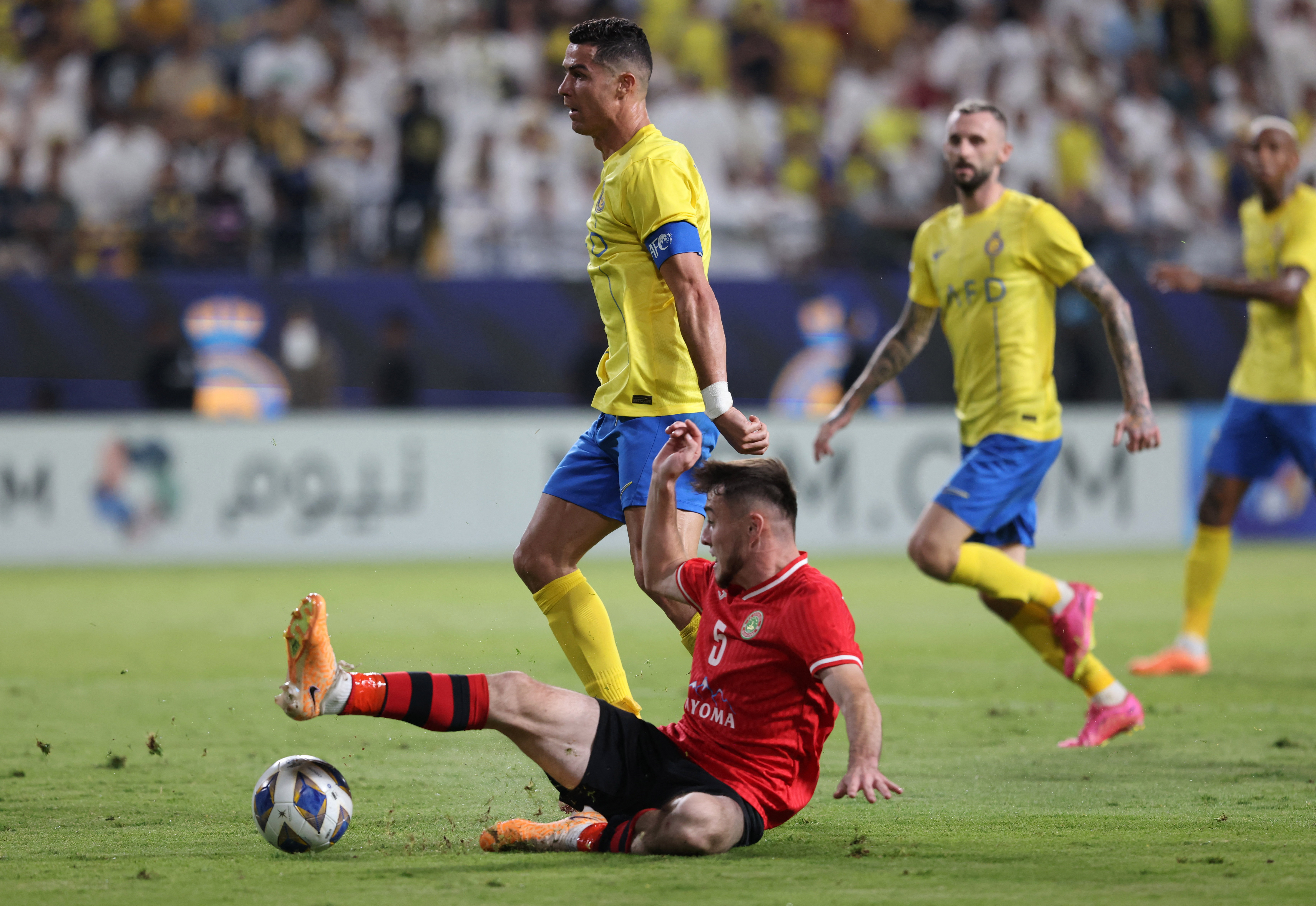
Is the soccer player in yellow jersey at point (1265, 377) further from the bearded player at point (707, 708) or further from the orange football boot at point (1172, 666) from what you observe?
the bearded player at point (707, 708)

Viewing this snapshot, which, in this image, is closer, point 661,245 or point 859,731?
point 859,731

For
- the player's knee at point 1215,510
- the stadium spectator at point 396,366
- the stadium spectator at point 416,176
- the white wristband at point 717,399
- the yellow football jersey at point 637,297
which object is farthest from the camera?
the stadium spectator at point 416,176

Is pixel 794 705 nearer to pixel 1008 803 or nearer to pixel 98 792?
pixel 1008 803

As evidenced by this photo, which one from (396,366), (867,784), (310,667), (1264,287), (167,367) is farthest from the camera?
(396,366)

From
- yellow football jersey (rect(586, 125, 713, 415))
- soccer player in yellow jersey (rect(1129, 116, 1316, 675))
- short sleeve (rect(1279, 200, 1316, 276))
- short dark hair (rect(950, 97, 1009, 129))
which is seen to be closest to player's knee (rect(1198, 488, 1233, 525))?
soccer player in yellow jersey (rect(1129, 116, 1316, 675))

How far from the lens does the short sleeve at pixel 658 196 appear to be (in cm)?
480

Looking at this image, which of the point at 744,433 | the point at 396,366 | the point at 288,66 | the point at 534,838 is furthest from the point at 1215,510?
the point at 288,66

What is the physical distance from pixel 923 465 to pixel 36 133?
30.1 feet

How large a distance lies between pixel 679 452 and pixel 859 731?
1.08 metres

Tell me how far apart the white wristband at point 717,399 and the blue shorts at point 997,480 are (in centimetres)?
190

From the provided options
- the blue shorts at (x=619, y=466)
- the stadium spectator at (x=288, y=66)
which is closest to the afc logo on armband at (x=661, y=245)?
the blue shorts at (x=619, y=466)

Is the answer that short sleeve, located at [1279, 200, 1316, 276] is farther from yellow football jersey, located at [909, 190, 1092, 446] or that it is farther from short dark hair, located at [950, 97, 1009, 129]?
short dark hair, located at [950, 97, 1009, 129]

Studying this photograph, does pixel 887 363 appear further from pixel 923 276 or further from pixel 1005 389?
pixel 1005 389

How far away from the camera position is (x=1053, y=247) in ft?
21.3
